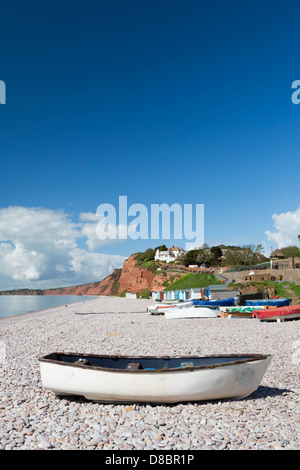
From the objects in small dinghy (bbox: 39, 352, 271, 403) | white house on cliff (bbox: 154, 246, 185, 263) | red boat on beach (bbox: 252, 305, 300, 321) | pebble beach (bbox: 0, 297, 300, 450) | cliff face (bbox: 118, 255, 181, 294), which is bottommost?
cliff face (bbox: 118, 255, 181, 294)

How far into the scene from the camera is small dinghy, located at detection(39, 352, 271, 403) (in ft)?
23.0

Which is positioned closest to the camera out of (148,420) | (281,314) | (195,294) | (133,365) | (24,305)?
(148,420)

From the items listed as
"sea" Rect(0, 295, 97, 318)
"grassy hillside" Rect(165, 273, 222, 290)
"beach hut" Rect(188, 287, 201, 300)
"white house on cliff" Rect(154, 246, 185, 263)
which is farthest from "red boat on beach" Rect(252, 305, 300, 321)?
"white house on cliff" Rect(154, 246, 185, 263)

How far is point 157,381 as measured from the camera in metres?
7.00

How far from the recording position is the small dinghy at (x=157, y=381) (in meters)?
7.00

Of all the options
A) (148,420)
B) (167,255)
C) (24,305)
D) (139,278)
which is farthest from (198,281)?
(167,255)

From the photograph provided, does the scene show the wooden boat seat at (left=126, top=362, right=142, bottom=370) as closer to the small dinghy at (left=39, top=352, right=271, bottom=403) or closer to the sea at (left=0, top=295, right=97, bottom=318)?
the small dinghy at (left=39, top=352, right=271, bottom=403)

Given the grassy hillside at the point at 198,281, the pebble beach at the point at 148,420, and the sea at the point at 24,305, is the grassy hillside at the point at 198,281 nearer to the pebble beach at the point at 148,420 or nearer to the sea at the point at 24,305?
the sea at the point at 24,305

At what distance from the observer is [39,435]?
5910 mm

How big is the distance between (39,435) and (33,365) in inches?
231

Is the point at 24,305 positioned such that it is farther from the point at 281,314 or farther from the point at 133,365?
the point at 133,365

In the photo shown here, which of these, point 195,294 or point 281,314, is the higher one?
point 281,314
